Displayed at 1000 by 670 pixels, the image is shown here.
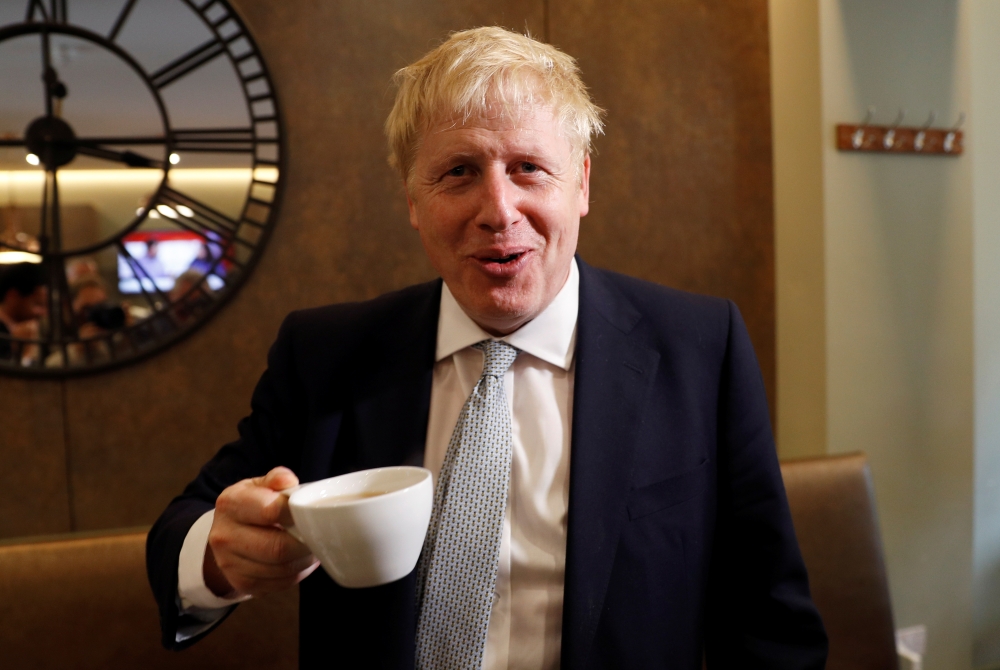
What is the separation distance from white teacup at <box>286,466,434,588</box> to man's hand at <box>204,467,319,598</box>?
0.27ft

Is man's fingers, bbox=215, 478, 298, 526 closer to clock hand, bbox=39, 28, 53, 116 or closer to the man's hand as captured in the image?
the man's hand

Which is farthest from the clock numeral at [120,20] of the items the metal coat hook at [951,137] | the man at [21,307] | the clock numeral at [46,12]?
the metal coat hook at [951,137]

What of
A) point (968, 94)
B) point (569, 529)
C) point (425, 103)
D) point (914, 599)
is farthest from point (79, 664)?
point (968, 94)

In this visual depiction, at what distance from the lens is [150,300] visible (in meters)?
1.93

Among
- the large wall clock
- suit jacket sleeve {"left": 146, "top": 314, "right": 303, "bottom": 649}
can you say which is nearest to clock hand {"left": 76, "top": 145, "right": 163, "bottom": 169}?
the large wall clock

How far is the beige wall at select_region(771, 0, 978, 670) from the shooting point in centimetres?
231

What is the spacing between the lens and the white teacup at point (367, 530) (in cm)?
58

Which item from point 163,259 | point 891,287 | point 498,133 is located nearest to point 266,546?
point 498,133

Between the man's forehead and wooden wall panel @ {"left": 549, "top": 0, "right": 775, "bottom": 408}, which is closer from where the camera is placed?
the man's forehead

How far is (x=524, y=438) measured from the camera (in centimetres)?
111

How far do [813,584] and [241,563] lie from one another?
1402 mm

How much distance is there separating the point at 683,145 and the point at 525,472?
1.68 meters

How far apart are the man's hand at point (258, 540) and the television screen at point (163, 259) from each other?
52.1 inches

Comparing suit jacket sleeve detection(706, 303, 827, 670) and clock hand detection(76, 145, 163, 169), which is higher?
clock hand detection(76, 145, 163, 169)
